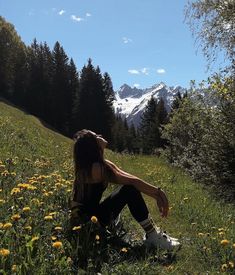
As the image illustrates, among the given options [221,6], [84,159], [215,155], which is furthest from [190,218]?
[221,6]

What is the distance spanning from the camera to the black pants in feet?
18.4

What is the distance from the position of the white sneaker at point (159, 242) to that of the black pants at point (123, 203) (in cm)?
23

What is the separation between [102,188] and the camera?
18.5 ft

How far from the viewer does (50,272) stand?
4035mm

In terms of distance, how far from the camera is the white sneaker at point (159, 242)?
5512 millimetres

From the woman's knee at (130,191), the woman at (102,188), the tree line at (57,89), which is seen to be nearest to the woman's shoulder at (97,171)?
the woman at (102,188)

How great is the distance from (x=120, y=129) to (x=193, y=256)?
7518 centimetres

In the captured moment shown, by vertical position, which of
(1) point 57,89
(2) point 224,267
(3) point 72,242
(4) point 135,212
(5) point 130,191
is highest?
(1) point 57,89

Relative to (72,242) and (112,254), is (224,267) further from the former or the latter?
(72,242)

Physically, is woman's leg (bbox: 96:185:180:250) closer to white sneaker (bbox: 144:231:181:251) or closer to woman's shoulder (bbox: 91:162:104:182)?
white sneaker (bbox: 144:231:181:251)

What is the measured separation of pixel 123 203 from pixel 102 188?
0.97ft

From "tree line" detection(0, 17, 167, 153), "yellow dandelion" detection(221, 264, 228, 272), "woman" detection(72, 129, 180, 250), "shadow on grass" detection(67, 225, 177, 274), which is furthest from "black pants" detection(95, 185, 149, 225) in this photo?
"tree line" detection(0, 17, 167, 153)

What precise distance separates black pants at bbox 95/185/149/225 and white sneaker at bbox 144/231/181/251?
226 mm

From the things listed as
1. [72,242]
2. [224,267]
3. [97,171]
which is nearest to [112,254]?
[72,242]
